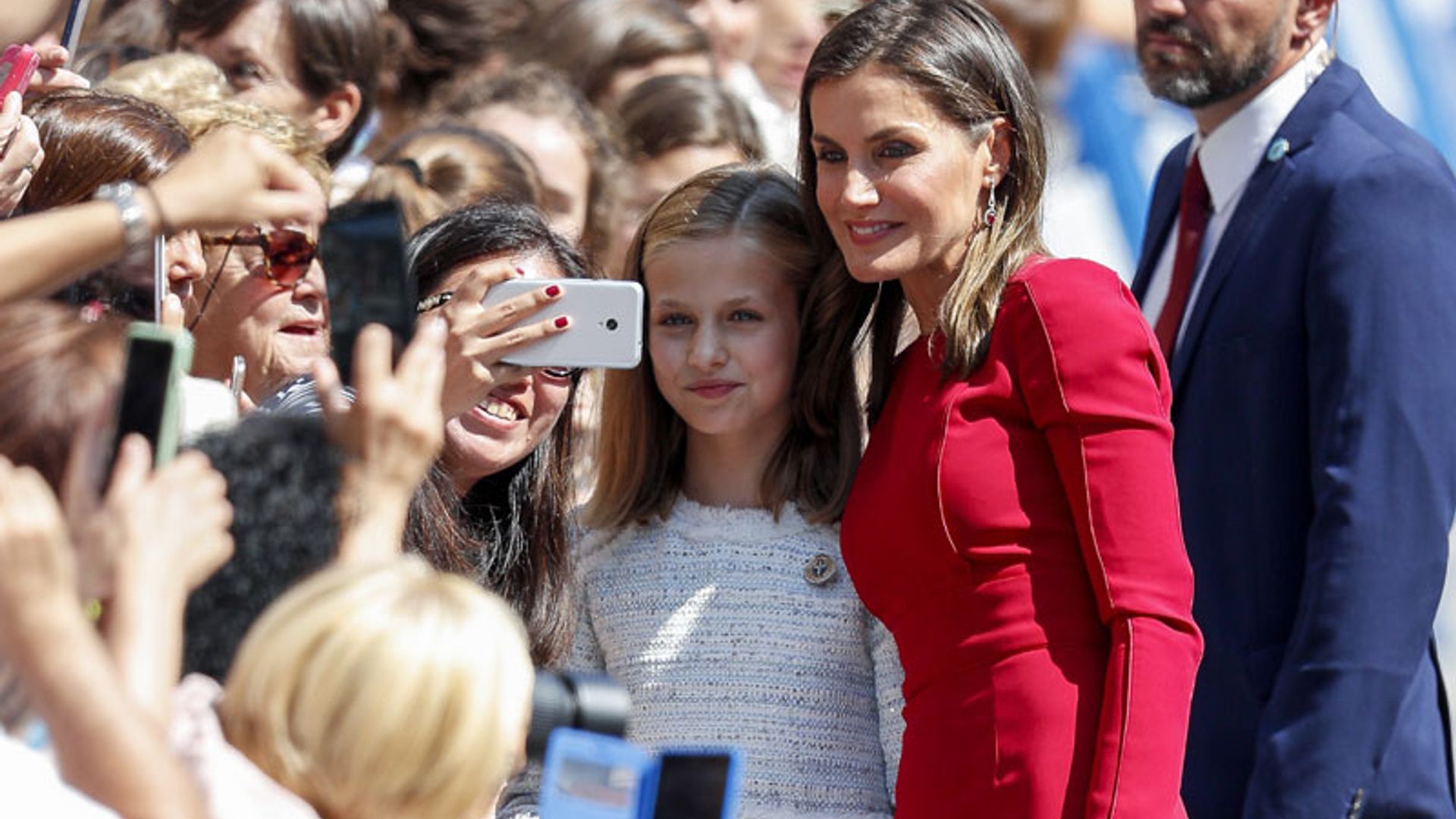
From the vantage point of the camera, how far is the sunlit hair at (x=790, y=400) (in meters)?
3.21

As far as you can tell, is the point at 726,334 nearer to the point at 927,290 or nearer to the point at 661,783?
the point at 927,290

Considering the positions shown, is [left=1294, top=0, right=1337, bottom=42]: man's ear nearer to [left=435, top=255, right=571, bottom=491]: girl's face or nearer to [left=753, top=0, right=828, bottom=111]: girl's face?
[left=435, top=255, right=571, bottom=491]: girl's face

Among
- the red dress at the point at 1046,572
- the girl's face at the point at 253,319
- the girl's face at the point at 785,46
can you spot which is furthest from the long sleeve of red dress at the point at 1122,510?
the girl's face at the point at 785,46

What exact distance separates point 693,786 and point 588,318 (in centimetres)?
101

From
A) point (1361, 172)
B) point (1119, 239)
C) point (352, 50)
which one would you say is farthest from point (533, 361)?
point (1119, 239)

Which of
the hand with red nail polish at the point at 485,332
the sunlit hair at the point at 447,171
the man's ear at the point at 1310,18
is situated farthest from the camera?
the sunlit hair at the point at 447,171

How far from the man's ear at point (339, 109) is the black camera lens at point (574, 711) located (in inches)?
108

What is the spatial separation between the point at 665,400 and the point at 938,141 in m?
0.62

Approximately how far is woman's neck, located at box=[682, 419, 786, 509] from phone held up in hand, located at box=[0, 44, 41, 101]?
1.09m

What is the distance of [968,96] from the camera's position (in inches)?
118

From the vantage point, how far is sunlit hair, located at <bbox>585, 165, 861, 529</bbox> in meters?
3.21

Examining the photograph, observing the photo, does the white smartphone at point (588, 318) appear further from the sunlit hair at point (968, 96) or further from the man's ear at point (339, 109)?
the man's ear at point (339, 109)

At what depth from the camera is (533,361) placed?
2877mm

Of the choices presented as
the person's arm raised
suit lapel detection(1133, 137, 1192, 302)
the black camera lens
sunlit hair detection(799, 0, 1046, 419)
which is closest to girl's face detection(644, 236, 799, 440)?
sunlit hair detection(799, 0, 1046, 419)
